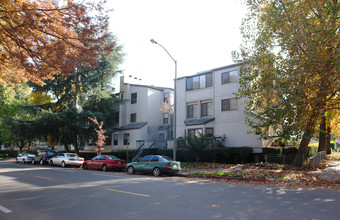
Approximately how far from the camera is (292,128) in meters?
17.0

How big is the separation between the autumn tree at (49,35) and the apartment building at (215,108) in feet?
57.9

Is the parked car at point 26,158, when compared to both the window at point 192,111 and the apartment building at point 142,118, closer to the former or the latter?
the apartment building at point 142,118

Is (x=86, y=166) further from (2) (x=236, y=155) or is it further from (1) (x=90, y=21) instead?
(1) (x=90, y=21)

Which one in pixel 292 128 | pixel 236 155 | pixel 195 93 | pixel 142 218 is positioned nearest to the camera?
pixel 142 218

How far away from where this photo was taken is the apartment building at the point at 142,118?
1318 inches

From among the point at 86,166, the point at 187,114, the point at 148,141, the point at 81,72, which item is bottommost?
the point at 86,166

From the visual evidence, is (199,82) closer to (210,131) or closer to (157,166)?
(210,131)

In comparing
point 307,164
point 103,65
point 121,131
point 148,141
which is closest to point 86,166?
point 148,141

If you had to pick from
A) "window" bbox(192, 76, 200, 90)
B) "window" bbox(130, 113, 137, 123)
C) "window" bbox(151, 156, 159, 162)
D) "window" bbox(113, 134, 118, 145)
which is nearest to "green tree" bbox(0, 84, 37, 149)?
"window" bbox(113, 134, 118, 145)

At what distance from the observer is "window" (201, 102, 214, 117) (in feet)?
92.3

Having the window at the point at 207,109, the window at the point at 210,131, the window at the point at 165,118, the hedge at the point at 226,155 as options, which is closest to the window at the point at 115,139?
the window at the point at 165,118

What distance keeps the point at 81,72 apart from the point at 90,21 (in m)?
27.2

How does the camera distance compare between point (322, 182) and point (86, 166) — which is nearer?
point (322, 182)

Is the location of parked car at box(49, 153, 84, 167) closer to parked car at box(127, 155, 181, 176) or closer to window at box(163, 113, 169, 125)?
parked car at box(127, 155, 181, 176)
